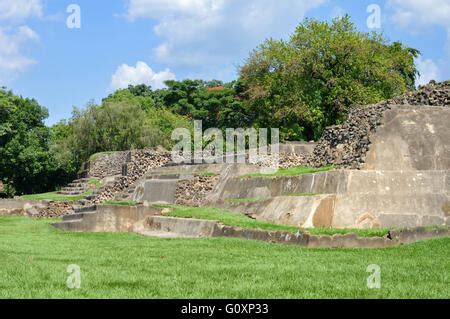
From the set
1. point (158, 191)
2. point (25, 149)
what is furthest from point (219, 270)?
point (25, 149)

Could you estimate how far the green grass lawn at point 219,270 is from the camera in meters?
6.70

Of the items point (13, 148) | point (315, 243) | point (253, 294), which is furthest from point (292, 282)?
point (13, 148)

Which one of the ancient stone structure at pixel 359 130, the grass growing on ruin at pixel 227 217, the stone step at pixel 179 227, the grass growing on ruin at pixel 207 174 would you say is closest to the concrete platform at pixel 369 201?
the grass growing on ruin at pixel 227 217

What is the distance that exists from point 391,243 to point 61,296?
666 centimetres

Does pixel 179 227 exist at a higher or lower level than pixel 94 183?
lower

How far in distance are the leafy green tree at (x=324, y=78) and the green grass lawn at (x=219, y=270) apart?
71.8ft

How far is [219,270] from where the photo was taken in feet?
27.7

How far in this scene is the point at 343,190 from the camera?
14031 millimetres

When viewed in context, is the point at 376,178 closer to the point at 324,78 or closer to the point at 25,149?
the point at 324,78

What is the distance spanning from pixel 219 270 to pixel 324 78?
26576mm

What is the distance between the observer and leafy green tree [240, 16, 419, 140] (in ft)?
109

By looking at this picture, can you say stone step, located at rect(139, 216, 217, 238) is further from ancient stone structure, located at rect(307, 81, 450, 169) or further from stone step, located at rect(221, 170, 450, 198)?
ancient stone structure, located at rect(307, 81, 450, 169)

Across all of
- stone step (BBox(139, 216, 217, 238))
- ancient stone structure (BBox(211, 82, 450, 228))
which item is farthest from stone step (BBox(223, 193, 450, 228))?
stone step (BBox(139, 216, 217, 238))

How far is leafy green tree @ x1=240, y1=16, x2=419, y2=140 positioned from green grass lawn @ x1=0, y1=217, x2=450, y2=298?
21.9 metres
